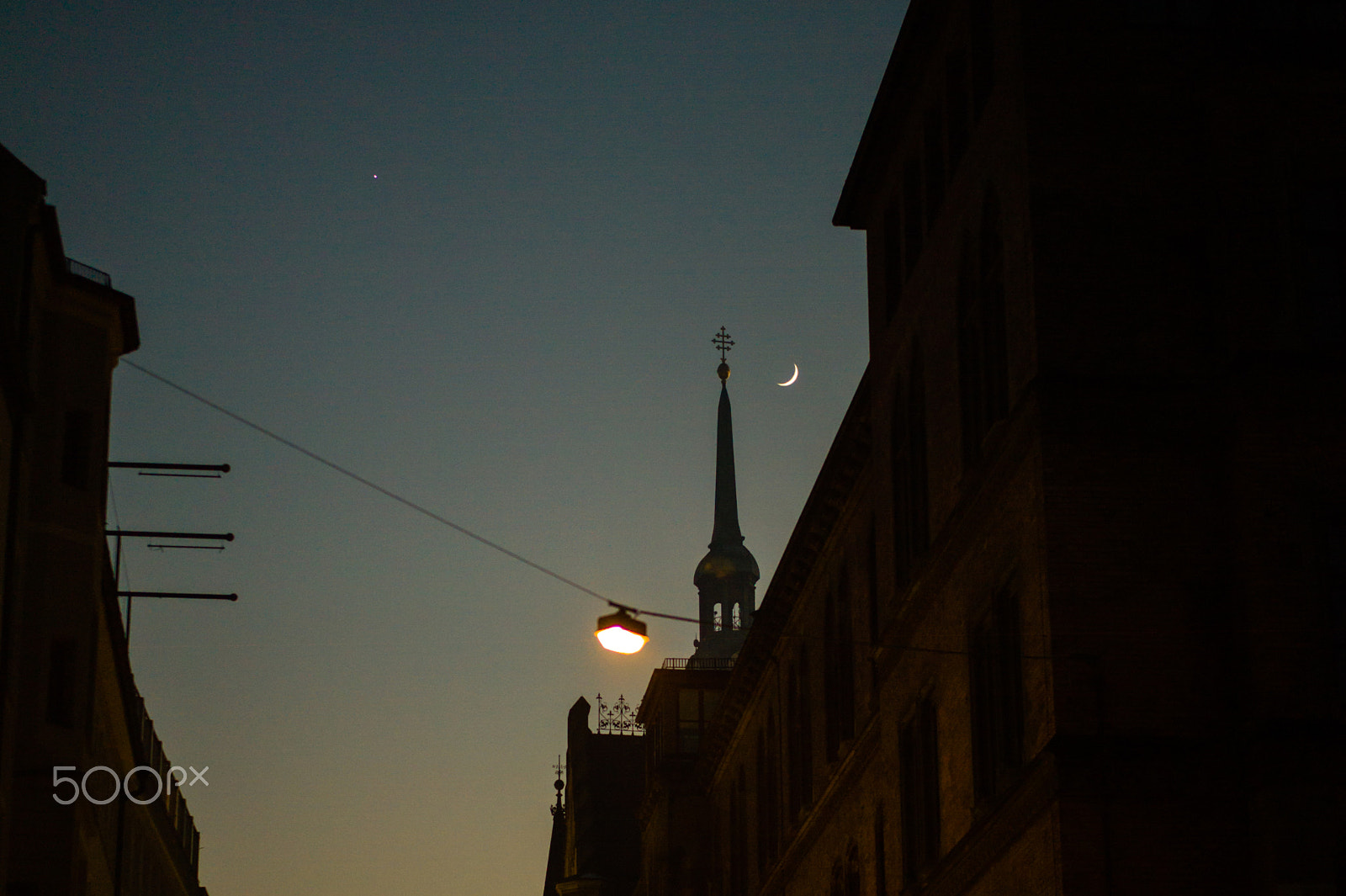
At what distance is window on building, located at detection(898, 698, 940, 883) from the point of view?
98.0 feet

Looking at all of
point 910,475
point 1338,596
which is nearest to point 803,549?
point 910,475

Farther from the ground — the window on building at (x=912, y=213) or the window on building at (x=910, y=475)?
the window on building at (x=912, y=213)

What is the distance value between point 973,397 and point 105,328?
65.6ft

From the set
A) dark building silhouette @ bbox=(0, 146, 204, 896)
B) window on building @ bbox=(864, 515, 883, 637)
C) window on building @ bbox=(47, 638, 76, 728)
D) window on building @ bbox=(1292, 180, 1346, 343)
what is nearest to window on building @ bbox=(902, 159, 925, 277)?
window on building @ bbox=(864, 515, 883, 637)

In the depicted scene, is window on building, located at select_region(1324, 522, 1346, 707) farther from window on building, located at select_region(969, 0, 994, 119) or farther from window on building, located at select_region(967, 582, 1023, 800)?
window on building, located at select_region(969, 0, 994, 119)

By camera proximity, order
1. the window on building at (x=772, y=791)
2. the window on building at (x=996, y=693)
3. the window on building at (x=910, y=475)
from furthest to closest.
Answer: the window on building at (x=772, y=791), the window on building at (x=910, y=475), the window on building at (x=996, y=693)

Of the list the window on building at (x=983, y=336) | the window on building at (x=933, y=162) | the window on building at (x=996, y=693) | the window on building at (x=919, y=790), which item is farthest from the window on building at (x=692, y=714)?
the window on building at (x=996, y=693)

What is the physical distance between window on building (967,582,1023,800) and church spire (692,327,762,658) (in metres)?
108

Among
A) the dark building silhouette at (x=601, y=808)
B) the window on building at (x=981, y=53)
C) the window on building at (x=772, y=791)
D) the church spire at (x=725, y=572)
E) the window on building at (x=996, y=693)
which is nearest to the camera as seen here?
the window on building at (x=996, y=693)

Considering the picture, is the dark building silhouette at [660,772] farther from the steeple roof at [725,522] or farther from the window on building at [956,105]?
the window on building at [956,105]

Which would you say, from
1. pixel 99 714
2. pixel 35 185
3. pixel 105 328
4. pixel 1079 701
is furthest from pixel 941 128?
pixel 99 714

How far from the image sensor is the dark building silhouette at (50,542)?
3419cm

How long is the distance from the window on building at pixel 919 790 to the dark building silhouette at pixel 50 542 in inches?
556

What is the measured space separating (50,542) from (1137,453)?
891 inches
